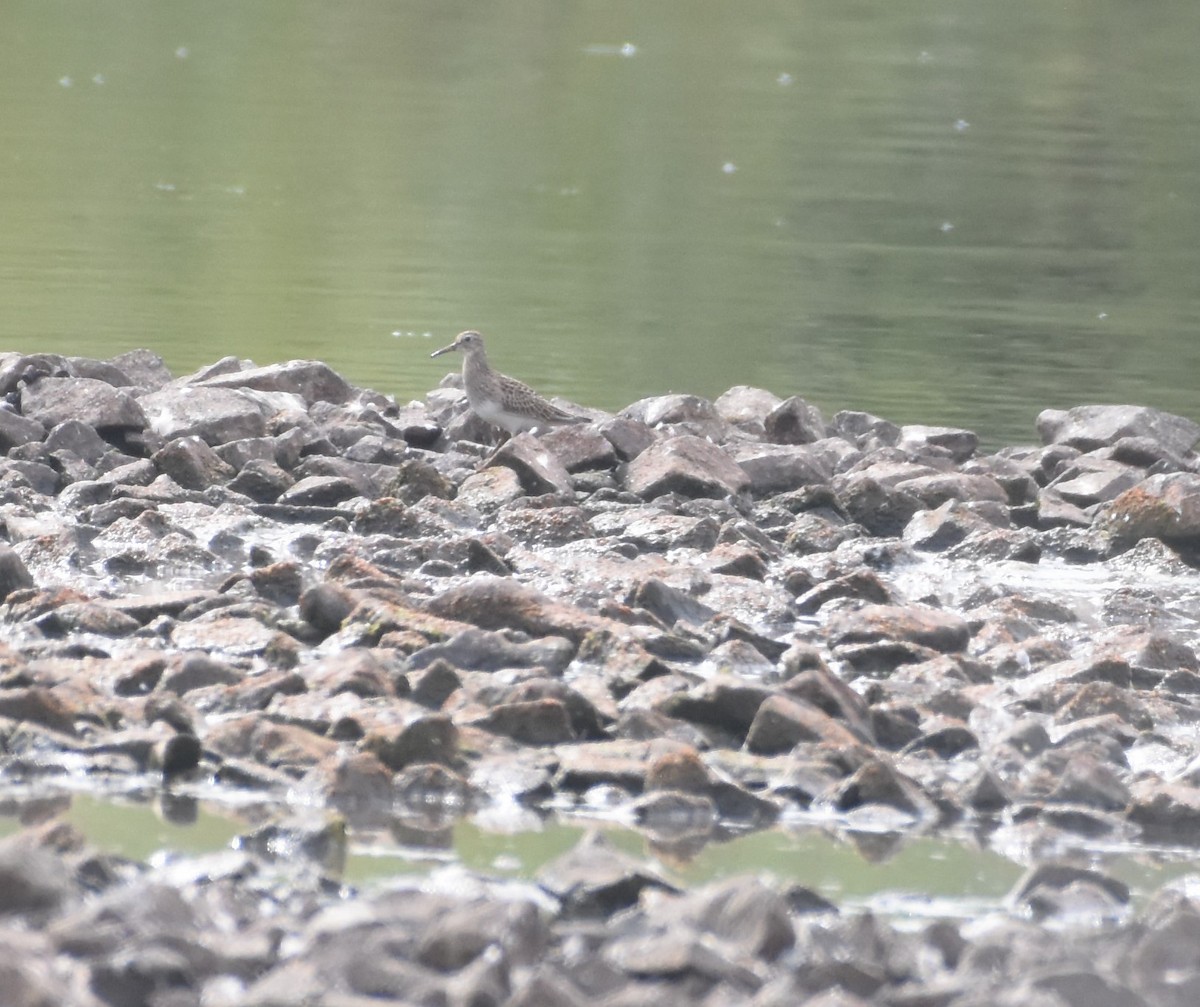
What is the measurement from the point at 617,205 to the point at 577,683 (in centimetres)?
1979

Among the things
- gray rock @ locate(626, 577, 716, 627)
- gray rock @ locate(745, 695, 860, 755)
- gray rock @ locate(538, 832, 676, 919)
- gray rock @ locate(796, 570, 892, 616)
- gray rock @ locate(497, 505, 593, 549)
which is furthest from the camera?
gray rock @ locate(497, 505, 593, 549)

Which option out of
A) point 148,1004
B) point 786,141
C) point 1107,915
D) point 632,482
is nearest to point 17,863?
point 148,1004

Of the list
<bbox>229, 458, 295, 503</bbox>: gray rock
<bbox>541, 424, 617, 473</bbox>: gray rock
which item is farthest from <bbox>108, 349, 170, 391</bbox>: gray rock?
<bbox>541, 424, 617, 473</bbox>: gray rock

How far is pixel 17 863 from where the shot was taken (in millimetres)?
4258

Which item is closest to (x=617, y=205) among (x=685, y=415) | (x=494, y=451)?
(x=685, y=415)

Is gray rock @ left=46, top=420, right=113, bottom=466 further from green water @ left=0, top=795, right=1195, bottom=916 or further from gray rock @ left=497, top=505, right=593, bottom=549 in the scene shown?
green water @ left=0, top=795, right=1195, bottom=916

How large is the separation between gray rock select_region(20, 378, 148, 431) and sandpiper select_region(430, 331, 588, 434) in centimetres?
151

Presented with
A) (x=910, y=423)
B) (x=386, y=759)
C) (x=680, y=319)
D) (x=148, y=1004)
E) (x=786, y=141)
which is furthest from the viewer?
(x=786, y=141)

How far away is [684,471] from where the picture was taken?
969cm

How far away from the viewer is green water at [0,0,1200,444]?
1583cm

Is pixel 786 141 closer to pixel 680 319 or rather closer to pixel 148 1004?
pixel 680 319

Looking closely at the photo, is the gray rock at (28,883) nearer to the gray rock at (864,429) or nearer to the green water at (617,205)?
the gray rock at (864,429)

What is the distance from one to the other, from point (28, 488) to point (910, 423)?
588cm

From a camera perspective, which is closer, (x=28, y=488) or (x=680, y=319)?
(x=28, y=488)
